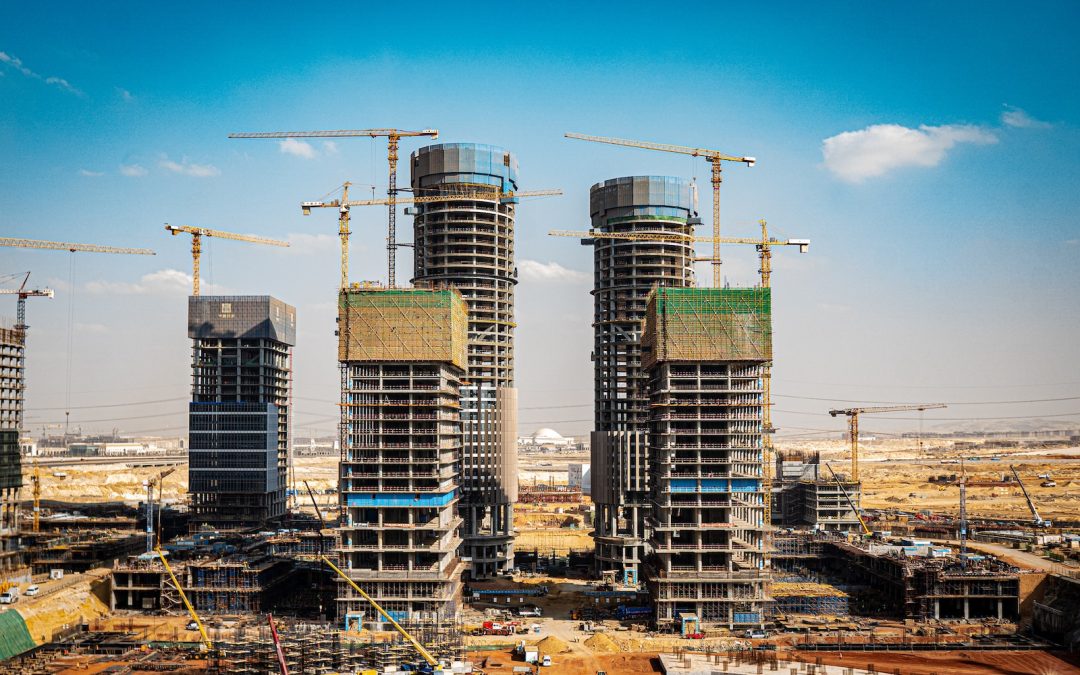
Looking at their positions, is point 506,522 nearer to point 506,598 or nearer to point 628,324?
point 506,598

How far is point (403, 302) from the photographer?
139 meters

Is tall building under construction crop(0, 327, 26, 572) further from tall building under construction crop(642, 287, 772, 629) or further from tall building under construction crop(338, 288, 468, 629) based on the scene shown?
tall building under construction crop(642, 287, 772, 629)

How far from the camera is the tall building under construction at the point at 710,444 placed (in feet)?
454

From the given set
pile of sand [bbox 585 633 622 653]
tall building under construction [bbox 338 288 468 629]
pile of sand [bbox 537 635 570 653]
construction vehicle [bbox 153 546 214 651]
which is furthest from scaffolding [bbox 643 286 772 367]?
construction vehicle [bbox 153 546 214 651]

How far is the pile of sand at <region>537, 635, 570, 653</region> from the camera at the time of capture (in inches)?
5020

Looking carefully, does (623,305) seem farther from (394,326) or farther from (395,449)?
(395,449)

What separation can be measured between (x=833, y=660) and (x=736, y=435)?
32.1 m

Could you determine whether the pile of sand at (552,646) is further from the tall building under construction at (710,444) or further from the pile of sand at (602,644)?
the tall building under construction at (710,444)

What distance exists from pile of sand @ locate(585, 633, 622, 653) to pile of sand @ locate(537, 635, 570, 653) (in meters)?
3.21

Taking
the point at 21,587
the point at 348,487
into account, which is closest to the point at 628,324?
the point at 348,487

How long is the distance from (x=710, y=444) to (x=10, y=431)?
120m

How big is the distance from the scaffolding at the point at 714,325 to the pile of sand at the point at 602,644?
3798cm

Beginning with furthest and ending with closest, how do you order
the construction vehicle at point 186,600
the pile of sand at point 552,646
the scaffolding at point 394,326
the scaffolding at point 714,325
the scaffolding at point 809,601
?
the scaffolding at point 809,601 < the scaffolding at point 714,325 < the scaffolding at point 394,326 < the construction vehicle at point 186,600 < the pile of sand at point 552,646

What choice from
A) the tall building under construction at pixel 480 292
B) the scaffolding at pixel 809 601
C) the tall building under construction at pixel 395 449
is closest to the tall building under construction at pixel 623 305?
the tall building under construction at pixel 480 292
